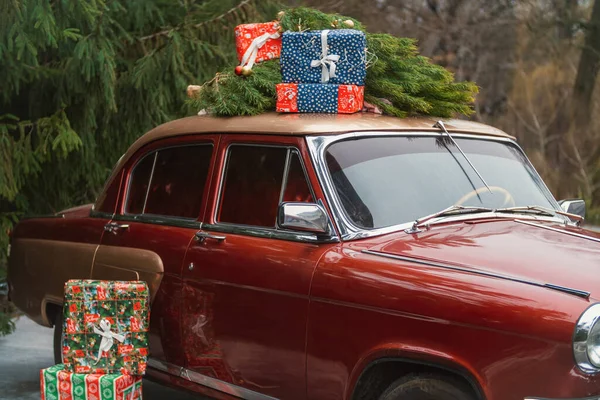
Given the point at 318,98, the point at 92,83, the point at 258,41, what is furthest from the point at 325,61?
the point at 92,83

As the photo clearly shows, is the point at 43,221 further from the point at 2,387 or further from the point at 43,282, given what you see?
the point at 2,387

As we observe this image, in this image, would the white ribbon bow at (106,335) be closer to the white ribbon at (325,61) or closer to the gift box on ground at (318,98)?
the gift box on ground at (318,98)

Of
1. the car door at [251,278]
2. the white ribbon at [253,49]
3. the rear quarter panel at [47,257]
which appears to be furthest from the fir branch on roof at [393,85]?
the rear quarter panel at [47,257]

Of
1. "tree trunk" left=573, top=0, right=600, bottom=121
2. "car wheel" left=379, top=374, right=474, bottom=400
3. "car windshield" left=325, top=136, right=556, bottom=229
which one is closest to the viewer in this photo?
"car wheel" left=379, top=374, right=474, bottom=400

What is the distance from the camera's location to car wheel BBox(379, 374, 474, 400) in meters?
3.49

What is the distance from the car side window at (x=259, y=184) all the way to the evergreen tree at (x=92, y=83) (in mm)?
2764

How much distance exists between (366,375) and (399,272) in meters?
0.51

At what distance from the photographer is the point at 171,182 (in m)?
5.33

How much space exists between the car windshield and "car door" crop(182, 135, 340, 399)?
0.22 m

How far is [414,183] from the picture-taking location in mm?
4375

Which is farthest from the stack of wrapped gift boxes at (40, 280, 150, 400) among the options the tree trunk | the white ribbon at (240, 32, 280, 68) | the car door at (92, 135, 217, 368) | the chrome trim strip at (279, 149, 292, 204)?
the tree trunk

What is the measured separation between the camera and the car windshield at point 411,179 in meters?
4.26

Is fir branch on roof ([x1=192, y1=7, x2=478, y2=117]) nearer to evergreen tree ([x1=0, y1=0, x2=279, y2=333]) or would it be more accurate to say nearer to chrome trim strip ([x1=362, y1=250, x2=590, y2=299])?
chrome trim strip ([x1=362, y1=250, x2=590, y2=299])

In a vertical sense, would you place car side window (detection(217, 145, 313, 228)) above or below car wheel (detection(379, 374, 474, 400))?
above
